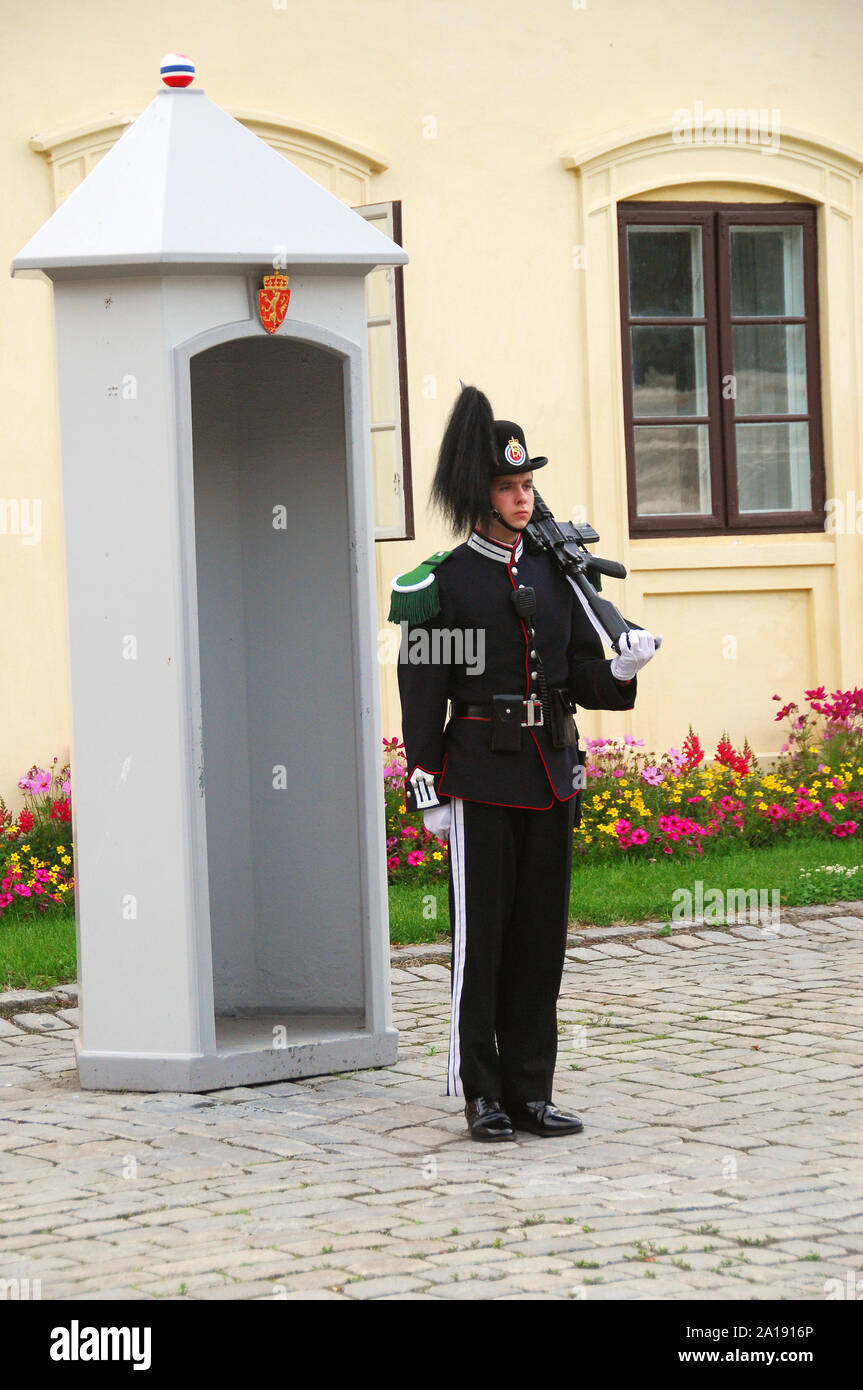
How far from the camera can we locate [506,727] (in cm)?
538

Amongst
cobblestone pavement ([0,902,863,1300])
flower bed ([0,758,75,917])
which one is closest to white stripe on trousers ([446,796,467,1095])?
cobblestone pavement ([0,902,863,1300])

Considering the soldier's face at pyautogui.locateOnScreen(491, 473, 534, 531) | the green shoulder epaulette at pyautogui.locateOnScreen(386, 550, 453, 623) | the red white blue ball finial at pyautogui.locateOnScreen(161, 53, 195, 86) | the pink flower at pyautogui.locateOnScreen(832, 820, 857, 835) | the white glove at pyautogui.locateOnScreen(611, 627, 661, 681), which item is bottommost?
the pink flower at pyautogui.locateOnScreen(832, 820, 857, 835)

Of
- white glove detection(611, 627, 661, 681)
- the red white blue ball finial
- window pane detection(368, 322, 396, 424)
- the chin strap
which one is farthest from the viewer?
window pane detection(368, 322, 396, 424)

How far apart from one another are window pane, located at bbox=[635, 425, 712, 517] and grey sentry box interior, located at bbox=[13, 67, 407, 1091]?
4.83 m

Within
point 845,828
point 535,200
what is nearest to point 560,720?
point 845,828

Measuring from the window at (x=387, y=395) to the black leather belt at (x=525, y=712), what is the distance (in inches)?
161

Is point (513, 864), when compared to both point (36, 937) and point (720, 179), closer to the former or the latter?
point (36, 937)

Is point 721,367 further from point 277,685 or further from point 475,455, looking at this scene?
point 475,455

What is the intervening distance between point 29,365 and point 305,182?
3.81 meters

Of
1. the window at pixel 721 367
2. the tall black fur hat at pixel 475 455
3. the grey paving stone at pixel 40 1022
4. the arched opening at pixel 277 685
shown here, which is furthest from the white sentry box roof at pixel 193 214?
the window at pixel 721 367

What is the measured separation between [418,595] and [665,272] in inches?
251

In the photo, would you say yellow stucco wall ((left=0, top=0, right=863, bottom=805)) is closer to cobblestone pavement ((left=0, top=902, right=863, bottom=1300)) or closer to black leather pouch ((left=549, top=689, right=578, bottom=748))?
cobblestone pavement ((left=0, top=902, right=863, bottom=1300))

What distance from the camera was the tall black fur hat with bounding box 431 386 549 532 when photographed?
17.7 ft
